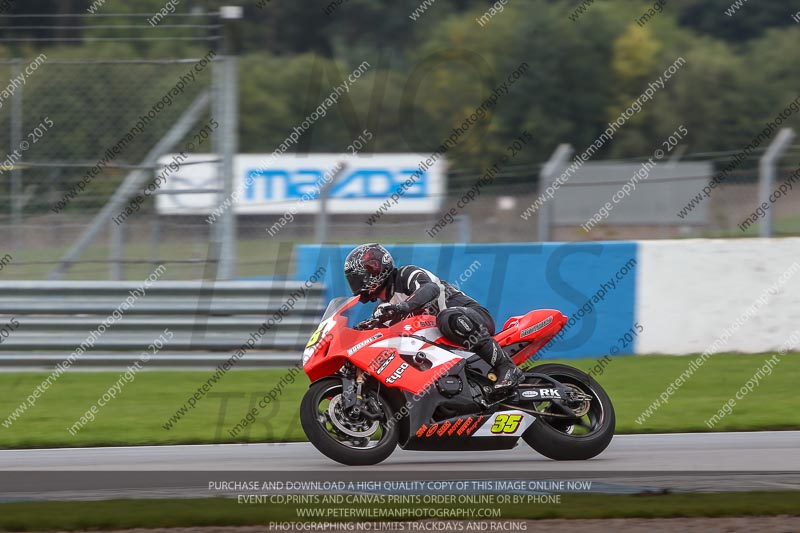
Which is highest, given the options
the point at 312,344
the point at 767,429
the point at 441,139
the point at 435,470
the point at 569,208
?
the point at 312,344

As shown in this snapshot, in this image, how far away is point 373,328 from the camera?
8.07 meters

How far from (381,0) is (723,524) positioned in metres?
45.9

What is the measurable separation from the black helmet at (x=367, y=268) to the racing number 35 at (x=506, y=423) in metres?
1.22

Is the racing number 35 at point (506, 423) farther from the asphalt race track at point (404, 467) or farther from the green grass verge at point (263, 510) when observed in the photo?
the green grass verge at point (263, 510)

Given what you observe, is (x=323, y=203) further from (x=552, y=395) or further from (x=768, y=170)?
(x=552, y=395)

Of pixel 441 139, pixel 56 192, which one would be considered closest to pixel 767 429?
pixel 56 192

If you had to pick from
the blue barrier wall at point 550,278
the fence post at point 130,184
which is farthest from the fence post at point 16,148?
the blue barrier wall at point 550,278

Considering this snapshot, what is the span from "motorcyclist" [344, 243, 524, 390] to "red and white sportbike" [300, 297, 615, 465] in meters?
0.09

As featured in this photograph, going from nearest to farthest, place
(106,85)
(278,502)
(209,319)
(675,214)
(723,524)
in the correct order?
(723,524), (278,502), (209,319), (106,85), (675,214)

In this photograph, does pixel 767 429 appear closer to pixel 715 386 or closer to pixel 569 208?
pixel 715 386

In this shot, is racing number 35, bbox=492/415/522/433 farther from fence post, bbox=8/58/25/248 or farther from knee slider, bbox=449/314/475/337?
fence post, bbox=8/58/25/248

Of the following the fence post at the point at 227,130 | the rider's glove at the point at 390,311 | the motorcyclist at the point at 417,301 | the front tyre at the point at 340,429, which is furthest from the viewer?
the fence post at the point at 227,130

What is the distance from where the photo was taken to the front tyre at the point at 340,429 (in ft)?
25.5

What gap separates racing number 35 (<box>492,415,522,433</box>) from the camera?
7934mm
